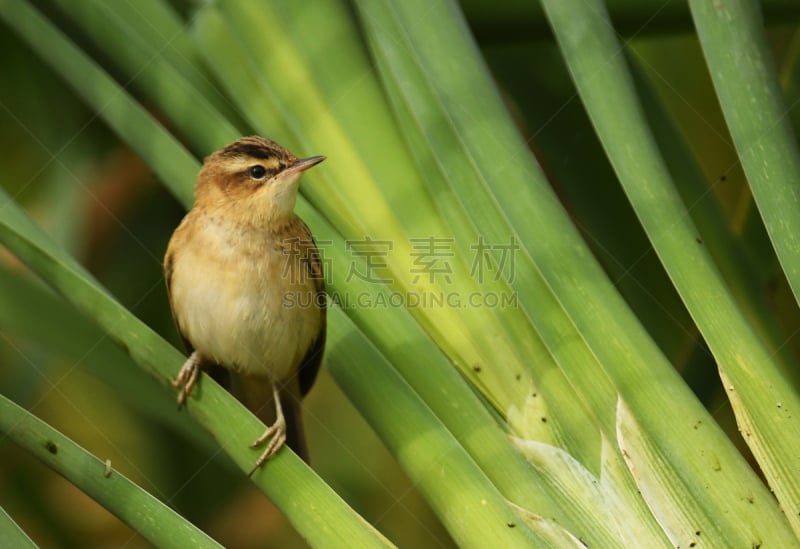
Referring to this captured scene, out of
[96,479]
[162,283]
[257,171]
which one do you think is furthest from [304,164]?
[162,283]

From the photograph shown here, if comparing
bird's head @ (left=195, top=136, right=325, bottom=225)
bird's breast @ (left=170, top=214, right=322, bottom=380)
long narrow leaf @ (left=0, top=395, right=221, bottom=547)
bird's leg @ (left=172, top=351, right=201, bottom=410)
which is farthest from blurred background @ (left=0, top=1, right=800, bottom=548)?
long narrow leaf @ (left=0, top=395, right=221, bottom=547)

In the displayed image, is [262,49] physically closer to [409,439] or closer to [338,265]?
[338,265]

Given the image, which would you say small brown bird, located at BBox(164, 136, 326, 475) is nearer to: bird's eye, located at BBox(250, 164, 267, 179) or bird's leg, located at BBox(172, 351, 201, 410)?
bird's eye, located at BBox(250, 164, 267, 179)

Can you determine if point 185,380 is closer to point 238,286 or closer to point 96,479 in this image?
point 96,479

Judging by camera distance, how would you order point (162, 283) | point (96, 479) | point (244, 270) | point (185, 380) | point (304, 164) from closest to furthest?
point (96, 479), point (185, 380), point (304, 164), point (244, 270), point (162, 283)

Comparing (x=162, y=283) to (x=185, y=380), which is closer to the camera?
(x=185, y=380)
